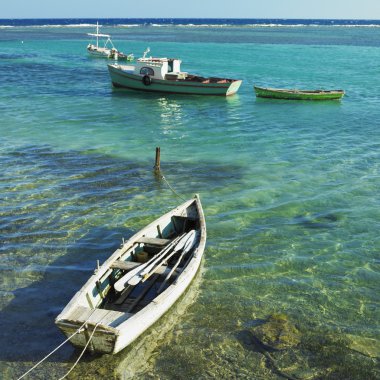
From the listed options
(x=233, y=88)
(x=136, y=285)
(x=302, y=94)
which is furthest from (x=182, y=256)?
(x=233, y=88)

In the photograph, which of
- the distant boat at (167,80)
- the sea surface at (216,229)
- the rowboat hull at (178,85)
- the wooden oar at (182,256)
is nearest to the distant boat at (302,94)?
the rowboat hull at (178,85)

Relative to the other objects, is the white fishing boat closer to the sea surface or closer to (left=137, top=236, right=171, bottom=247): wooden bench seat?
(left=137, top=236, right=171, bottom=247): wooden bench seat

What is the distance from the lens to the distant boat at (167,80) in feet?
127

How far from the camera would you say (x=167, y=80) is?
3928cm

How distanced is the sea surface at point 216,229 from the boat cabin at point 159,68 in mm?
6515

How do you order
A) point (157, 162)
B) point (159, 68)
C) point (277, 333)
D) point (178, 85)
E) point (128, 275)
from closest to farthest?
point (277, 333)
point (128, 275)
point (157, 162)
point (178, 85)
point (159, 68)

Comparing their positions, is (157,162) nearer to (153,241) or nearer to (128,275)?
(153,241)

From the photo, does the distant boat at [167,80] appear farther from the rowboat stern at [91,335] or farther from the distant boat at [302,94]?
the rowboat stern at [91,335]

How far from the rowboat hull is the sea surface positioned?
5.06m

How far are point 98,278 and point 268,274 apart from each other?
4.64 meters

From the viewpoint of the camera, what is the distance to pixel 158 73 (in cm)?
3950

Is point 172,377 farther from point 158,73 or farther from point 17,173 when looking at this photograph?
point 158,73

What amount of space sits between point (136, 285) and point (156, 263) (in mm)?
→ 728

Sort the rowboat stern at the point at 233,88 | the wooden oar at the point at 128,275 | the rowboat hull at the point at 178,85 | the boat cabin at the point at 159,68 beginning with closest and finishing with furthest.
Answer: the wooden oar at the point at 128,275 < the rowboat hull at the point at 178,85 < the rowboat stern at the point at 233,88 < the boat cabin at the point at 159,68
